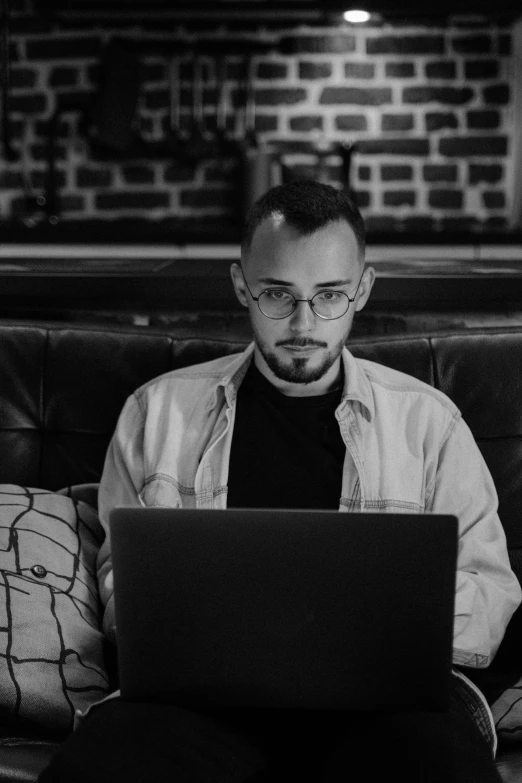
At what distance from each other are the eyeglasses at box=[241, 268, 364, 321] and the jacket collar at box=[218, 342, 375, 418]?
0.13 m

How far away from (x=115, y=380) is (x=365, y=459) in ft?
1.75

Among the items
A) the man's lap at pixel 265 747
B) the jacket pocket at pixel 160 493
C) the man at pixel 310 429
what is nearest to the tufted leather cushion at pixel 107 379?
the man at pixel 310 429

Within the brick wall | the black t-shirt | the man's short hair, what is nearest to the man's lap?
the black t-shirt

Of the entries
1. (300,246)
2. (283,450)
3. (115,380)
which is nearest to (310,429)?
(283,450)

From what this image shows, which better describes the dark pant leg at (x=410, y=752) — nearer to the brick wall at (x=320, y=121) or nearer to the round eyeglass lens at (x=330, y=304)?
the round eyeglass lens at (x=330, y=304)

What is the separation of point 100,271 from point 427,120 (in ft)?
7.54

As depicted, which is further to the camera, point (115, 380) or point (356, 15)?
point (356, 15)

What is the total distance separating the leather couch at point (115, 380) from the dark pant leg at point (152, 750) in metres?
0.69

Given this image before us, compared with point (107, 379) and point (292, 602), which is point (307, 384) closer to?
point (107, 379)

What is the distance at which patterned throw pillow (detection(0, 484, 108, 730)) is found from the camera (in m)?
1.30

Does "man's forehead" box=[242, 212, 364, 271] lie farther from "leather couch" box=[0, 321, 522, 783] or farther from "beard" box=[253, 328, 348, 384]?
"leather couch" box=[0, 321, 522, 783]

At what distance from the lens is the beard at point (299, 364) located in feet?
4.91

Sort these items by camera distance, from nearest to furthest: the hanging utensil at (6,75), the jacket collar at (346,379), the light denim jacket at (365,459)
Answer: the light denim jacket at (365,459) → the jacket collar at (346,379) → the hanging utensil at (6,75)

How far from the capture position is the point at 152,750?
108 centimetres
